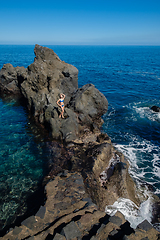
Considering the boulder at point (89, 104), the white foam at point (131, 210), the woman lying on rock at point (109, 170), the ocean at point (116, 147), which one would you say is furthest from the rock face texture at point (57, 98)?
the white foam at point (131, 210)

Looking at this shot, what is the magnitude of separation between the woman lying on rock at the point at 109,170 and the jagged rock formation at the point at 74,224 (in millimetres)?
3305

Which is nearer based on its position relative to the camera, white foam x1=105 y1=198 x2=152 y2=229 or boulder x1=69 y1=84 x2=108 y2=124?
white foam x1=105 y1=198 x2=152 y2=229

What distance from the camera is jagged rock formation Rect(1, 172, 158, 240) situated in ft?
17.1

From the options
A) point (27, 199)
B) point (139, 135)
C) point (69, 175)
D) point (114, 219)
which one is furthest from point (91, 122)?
point (114, 219)

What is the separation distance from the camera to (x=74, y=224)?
18.1 feet

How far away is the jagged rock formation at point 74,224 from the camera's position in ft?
17.1

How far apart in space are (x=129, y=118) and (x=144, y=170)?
10.1 meters

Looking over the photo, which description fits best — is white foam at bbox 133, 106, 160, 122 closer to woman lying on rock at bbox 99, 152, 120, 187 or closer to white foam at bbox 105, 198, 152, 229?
woman lying on rock at bbox 99, 152, 120, 187

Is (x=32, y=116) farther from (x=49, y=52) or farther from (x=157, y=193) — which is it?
(x=157, y=193)

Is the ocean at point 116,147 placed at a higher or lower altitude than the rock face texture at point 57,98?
lower

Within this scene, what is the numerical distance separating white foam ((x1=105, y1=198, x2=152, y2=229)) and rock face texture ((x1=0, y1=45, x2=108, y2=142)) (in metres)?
6.49

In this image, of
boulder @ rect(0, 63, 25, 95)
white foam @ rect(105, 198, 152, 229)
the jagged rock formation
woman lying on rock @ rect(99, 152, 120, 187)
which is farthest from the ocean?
boulder @ rect(0, 63, 25, 95)

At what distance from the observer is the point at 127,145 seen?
15945 mm

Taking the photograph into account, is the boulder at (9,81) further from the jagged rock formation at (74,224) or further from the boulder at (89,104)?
the jagged rock formation at (74,224)
